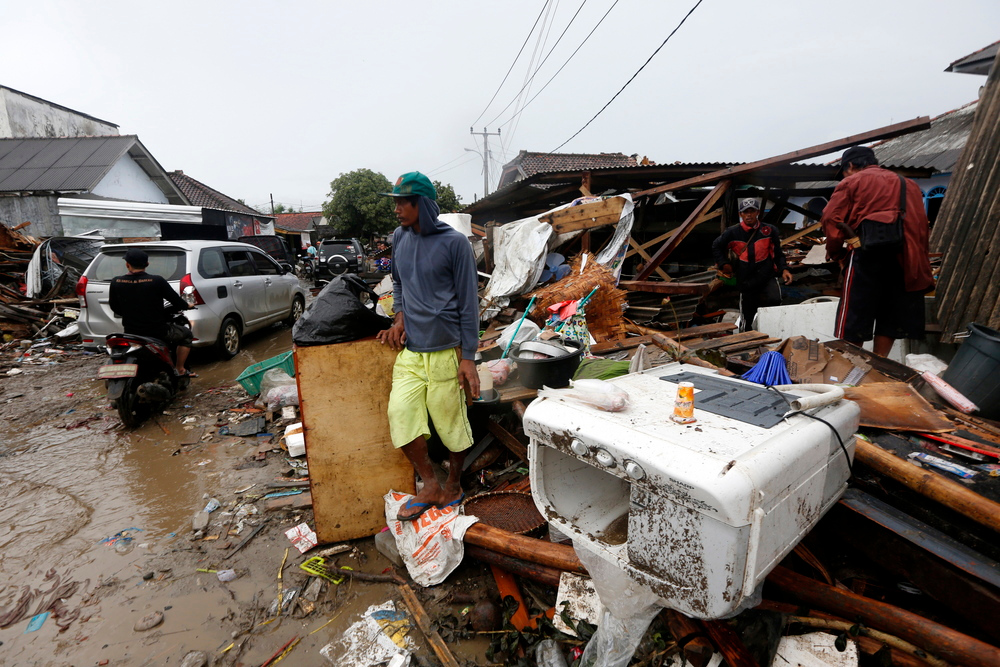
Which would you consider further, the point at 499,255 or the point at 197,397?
the point at 499,255

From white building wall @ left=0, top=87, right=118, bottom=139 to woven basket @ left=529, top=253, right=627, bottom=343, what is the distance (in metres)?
24.5

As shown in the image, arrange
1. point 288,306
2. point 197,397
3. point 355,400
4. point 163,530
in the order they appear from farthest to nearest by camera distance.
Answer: point 288,306, point 197,397, point 163,530, point 355,400

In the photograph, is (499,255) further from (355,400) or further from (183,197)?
(183,197)

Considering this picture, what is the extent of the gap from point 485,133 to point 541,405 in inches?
1311

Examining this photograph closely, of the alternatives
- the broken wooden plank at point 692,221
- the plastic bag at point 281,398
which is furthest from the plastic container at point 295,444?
the broken wooden plank at point 692,221

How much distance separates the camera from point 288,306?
27.1 feet

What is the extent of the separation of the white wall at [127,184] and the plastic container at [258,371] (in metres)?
14.0

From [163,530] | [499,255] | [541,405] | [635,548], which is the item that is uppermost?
[499,255]

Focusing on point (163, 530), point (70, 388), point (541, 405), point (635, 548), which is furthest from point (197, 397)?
point (635, 548)

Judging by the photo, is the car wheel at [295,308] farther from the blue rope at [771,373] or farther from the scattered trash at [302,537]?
the blue rope at [771,373]

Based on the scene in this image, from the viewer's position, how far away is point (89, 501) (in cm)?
317

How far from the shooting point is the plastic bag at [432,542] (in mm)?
2264

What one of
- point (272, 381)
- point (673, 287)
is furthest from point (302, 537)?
point (673, 287)

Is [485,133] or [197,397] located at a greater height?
[485,133]
